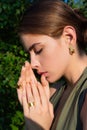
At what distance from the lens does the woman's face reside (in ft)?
9.82

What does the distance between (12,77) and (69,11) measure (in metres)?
1.40

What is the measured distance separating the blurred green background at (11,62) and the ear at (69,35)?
138cm

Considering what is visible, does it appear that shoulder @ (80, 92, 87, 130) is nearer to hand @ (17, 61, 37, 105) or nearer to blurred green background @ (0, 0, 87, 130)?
hand @ (17, 61, 37, 105)

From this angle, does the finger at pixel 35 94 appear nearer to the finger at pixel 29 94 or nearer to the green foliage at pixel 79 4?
the finger at pixel 29 94

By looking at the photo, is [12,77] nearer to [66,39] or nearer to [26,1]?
[26,1]

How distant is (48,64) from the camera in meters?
3.06

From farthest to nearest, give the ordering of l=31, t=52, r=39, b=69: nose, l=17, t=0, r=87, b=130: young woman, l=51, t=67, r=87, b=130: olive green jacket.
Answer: l=31, t=52, r=39, b=69: nose
l=17, t=0, r=87, b=130: young woman
l=51, t=67, r=87, b=130: olive green jacket

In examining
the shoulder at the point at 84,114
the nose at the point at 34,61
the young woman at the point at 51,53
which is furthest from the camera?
the nose at the point at 34,61

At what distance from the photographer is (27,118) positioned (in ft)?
10.0

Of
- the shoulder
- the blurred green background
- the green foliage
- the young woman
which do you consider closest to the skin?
the young woman

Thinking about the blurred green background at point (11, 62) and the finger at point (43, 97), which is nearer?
the finger at point (43, 97)

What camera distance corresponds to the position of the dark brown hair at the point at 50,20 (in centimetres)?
300

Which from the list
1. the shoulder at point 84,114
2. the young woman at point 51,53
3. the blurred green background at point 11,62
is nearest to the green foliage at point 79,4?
the blurred green background at point 11,62

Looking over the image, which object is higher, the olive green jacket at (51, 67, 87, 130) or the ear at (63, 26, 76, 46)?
the ear at (63, 26, 76, 46)
